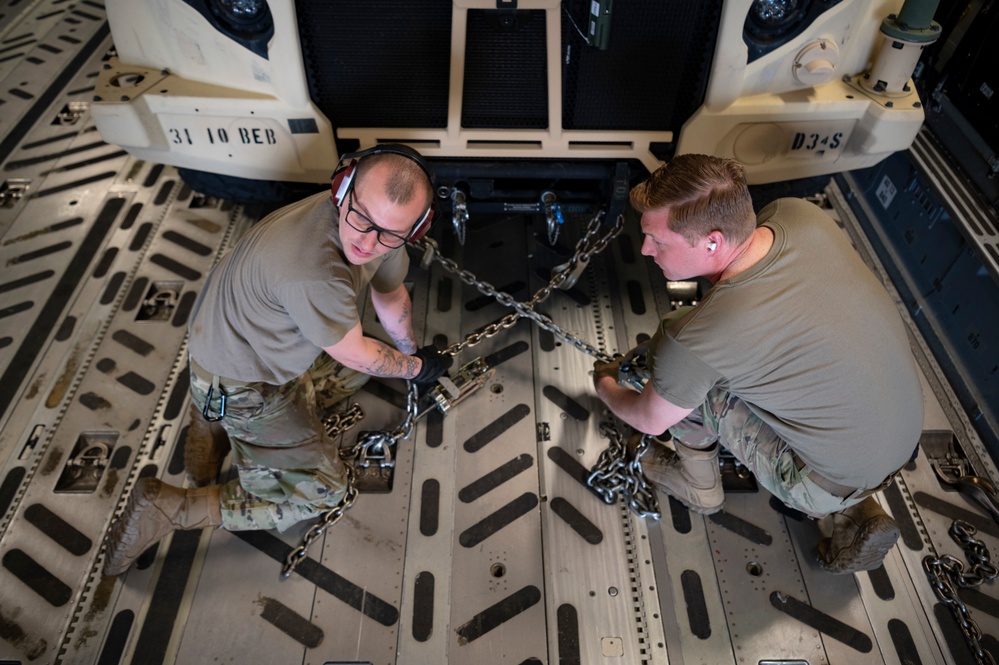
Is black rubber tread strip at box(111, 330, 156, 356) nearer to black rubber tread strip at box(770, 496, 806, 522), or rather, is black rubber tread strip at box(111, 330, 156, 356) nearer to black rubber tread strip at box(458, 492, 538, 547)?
black rubber tread strip at box(458, 492, 538, 547)

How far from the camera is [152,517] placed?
2.77 meters

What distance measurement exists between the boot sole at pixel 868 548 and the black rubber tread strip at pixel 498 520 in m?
1.23

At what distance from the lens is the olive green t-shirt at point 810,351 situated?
7.27 ft

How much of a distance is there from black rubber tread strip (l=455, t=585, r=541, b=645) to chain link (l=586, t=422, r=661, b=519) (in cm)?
53

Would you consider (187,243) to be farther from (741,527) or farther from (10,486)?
(741,527)

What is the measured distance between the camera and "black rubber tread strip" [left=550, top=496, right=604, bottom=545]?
2998mm

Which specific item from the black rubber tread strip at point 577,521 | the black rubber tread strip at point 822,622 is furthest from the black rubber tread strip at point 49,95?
the black rubber tread strip at point 822,622

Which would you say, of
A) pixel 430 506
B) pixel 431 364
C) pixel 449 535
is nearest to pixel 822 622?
pixel 449 535

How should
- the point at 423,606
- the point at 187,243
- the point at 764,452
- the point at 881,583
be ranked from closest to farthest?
the point at 764,452
the point at 423,606
the point at 881,583
the point at 187,243

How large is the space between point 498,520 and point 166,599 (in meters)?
1.34

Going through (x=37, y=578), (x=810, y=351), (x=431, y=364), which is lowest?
(x=37, y=578)

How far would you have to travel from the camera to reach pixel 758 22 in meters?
3.04

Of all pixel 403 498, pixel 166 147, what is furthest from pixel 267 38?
pixel 403 498

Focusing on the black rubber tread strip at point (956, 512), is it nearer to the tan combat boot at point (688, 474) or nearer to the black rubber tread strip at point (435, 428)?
the tan combat boot at point (688, 474)
